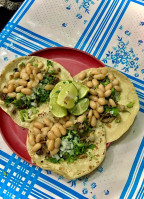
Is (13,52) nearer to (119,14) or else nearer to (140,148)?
(119,14)

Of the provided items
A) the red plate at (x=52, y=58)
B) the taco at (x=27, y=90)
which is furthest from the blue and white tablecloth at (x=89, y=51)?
the taco at (x=27, y=90)

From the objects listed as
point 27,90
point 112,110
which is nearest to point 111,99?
point 112,110

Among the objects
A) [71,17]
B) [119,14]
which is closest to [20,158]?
[71,17]

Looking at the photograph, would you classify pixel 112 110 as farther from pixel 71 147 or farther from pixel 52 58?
pixel 52 58

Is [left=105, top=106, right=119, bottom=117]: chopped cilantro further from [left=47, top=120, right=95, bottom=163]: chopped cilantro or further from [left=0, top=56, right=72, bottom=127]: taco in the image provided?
[left=0, top=56, right=72, bottom=127]: taco

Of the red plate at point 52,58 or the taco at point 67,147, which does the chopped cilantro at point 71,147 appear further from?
the red plate at point 52,58
